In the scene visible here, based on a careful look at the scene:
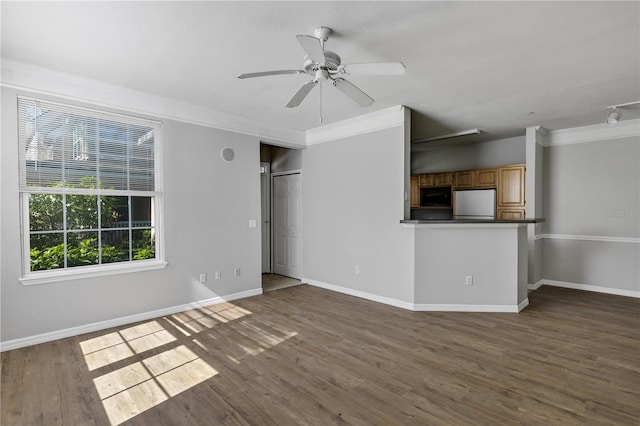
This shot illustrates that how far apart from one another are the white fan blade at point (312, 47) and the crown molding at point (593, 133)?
16.3 feet

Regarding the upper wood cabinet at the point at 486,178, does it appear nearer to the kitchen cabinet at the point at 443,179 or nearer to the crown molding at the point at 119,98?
the kitchen cabinet at the point at 443,179

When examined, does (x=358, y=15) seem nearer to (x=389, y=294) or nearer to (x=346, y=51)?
(x=346, y=51)

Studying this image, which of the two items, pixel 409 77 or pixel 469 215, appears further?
pixel 469 215

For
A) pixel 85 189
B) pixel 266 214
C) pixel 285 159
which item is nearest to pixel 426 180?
pixel 285 159

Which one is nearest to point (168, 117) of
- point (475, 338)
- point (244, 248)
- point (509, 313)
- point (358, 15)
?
point (244, 248)

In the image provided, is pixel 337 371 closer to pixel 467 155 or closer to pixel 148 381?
pixel 148 381

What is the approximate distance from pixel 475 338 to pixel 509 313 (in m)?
1.07

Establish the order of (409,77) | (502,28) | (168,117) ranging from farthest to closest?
(168,117) < (409,77) < (502,28)

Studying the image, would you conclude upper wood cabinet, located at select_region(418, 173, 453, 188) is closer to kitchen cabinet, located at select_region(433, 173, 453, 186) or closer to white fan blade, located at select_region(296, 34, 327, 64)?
kitchen cabinet, located at select_region(433, 173, 453, 186)

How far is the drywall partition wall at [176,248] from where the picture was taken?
300cm

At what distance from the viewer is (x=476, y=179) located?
6055 millimetres

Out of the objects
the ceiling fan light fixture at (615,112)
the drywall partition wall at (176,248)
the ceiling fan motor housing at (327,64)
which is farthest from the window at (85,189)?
the ceiling fan light fixture at (615,112)

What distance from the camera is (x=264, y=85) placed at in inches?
136

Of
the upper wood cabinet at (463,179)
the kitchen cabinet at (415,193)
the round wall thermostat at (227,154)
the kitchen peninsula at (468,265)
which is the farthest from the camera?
the kitchen cabinet at (415,193)
